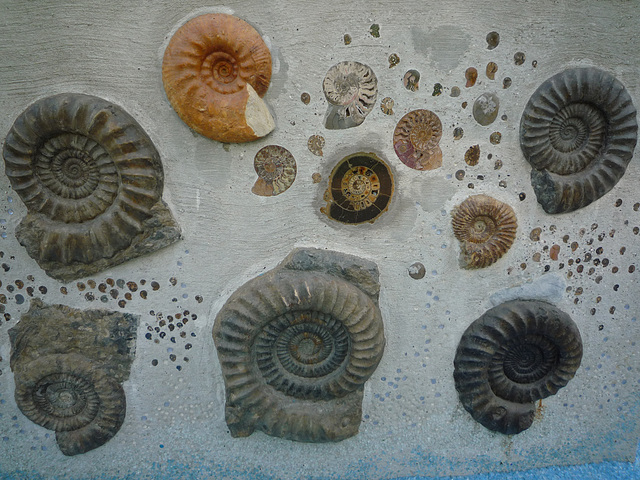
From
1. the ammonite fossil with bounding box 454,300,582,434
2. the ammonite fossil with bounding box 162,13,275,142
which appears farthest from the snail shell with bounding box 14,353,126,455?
the ammonite fossil with bounding box 454,300,582,434

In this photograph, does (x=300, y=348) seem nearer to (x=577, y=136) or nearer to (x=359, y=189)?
(x=359, y=189)

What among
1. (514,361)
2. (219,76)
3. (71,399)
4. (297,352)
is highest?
(219,76)

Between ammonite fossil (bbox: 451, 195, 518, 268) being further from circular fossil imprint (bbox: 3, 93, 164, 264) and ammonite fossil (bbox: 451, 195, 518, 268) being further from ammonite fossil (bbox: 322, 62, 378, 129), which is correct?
circular fossil imprint (bbox: 3, 93, 164, 264)

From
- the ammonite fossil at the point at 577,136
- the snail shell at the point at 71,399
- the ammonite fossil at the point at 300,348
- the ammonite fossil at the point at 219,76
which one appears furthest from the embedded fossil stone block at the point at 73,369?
the ammonite fossil at the point at 577,136

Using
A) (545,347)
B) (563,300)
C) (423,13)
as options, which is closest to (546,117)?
(423,13)

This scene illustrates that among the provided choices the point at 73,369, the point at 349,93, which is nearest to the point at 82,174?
the point at 73,369

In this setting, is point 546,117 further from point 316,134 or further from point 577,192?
point 316,134

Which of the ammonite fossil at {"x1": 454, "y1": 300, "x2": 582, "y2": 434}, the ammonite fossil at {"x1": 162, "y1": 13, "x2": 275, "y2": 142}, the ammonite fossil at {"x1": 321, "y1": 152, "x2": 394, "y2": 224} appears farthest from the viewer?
the ammonite fossil at {"x1": 454, "y1": 300, "x2": 582, "y2": 434}

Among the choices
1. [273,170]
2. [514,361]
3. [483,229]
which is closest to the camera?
[273,170]
